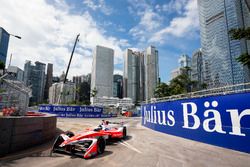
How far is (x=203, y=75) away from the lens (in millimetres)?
85688

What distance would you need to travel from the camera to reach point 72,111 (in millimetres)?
33031

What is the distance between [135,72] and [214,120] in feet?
566

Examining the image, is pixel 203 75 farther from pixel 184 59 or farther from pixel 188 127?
pixel 188 127

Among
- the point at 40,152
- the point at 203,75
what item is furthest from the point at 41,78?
the point at 40,152

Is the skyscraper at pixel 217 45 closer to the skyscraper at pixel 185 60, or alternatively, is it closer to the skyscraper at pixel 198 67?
the skyscraper at pixel 198 67

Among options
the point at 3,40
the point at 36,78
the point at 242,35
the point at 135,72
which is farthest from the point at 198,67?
the point at 36,78

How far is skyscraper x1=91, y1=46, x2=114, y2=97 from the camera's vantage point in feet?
531

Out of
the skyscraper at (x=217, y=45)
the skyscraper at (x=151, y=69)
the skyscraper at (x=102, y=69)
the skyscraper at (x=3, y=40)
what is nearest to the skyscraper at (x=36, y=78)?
the skyscraper at (x=102, y=69)

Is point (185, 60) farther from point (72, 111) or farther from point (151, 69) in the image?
point (72, 111)

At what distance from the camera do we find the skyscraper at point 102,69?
161875 millimetres

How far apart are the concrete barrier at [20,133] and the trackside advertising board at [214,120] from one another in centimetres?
875

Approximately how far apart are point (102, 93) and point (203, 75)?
114 metres

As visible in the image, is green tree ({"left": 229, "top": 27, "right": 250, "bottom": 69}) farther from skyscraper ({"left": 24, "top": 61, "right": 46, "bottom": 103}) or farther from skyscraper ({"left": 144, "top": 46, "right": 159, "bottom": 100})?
skyscraper ({"left": 144, "top": 46, "right": 159, "bottom": 100})

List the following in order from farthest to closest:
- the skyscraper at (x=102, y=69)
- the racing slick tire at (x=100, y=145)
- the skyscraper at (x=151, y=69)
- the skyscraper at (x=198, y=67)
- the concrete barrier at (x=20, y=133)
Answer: the skyscraper at (x=151, y=69) → the skyscraper at (x=102, y=69) → the skyscraper at (x=198, y=67) → the racing slick tire at (x=100, y=145) → the concrete barrier at (x=20, y=133)
